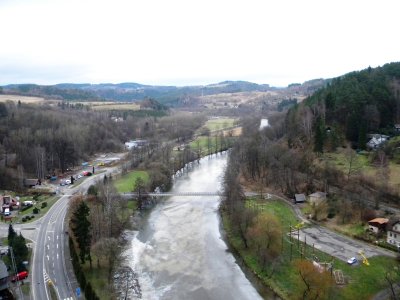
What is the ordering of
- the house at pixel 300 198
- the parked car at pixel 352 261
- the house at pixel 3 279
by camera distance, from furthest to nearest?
the house at pixel 300 198, the parked car at pixel 352 261, the house at pixel 3 279

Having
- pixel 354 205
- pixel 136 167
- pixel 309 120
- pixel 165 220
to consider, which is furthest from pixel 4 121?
pixel 354 205

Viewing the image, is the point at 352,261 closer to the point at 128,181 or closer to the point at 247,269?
the point at 247,269

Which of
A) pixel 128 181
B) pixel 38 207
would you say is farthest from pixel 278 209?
pixel 38 207

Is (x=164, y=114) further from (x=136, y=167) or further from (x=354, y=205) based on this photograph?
(x=354, y=205)

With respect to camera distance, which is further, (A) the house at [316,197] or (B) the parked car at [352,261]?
(A) the house at [316,197]

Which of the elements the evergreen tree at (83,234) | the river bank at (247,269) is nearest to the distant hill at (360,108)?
the river bank at (247,269)

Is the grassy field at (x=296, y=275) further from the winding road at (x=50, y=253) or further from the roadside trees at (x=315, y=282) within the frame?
the winding road at (x=50, y=253)

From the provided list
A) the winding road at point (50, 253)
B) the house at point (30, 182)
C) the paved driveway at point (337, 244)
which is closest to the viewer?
the winding road at point (50, 253)

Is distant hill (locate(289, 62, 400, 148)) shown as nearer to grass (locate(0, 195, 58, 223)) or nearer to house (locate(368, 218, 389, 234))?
house (locate(368, 218, 389, 234))
